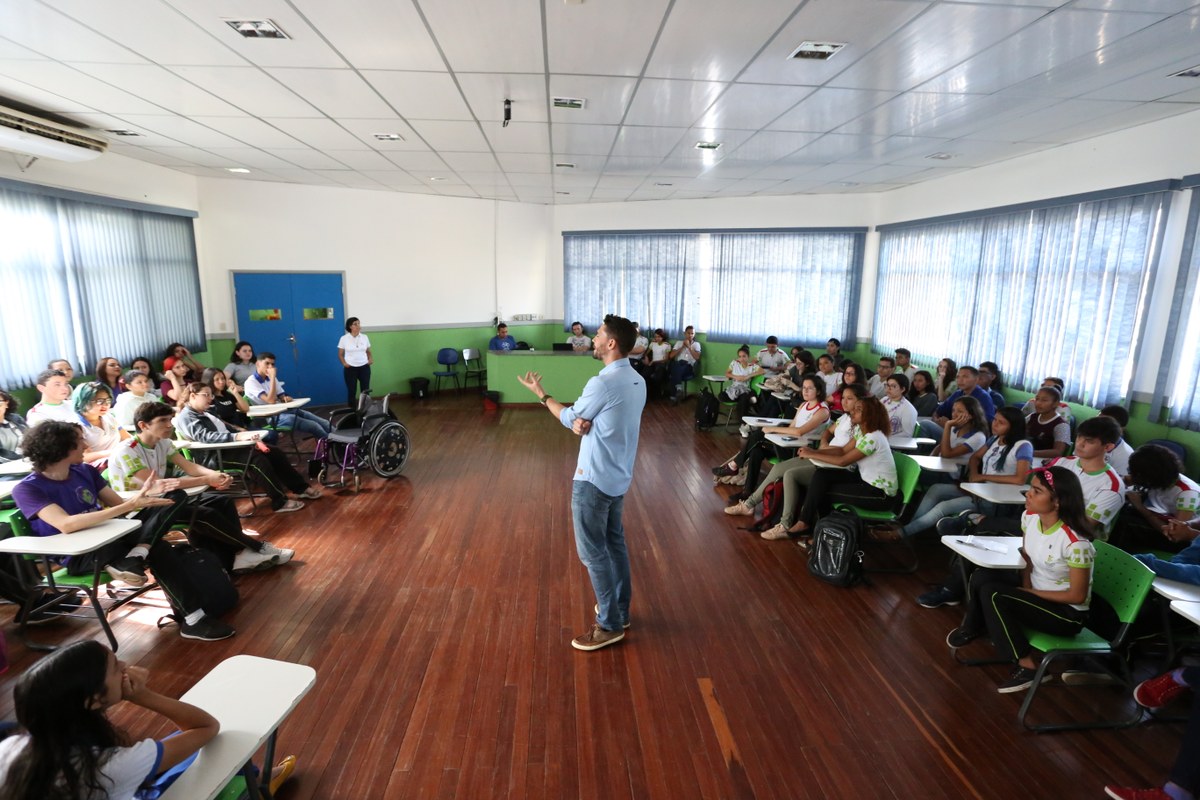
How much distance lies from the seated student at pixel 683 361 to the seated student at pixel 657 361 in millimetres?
151

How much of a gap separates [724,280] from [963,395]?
217 inches

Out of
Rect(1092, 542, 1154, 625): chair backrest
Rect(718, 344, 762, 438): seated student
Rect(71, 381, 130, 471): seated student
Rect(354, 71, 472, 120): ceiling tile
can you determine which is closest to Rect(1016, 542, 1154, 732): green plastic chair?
Rect(1092, 542, 1154, 625): chair backrest

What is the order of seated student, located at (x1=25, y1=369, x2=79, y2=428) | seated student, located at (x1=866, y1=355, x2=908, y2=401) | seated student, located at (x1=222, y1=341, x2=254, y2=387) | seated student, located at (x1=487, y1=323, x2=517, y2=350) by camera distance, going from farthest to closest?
seated student, located at (x1=487, y1=323, x2=517, y2=350) → seated student, located at (x1=866, y1=355, x2=908, y2=401) → seated student, located at (x1=222, y1=341, x2=254, y2=387) → seated student, located at (x1=25, y1=369, x2=79, y2=428)

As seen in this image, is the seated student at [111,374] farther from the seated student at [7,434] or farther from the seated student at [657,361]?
the seated student at [657,361]

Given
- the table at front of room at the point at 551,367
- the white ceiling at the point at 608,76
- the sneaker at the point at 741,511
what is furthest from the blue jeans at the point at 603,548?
the table at front of room at the point at 551,367

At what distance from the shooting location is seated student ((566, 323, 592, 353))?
1007cm

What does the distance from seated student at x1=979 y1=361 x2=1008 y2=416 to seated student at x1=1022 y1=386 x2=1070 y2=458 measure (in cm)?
113

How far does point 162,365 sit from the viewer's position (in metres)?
7.82

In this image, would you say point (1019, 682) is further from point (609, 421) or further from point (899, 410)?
point (899, 410)

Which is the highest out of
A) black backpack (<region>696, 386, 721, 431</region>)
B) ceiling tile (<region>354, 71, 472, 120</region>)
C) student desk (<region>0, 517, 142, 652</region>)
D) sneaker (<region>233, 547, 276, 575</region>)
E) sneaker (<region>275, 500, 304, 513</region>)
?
ceiling tile (<region>354, 71, 472, 120</region>)

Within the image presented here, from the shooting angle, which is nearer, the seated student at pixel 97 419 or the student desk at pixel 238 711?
the student desk at pixel 238 711

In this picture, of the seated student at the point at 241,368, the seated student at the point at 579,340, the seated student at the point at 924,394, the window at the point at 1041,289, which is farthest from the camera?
the seated student at the point at 579,340

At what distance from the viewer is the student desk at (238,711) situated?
5.55ft

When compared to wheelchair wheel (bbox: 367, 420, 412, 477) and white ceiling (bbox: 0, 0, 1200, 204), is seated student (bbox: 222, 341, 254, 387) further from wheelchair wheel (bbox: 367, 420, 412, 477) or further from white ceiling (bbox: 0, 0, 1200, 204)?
white ceiling (bbox: 0, 0, 1200, 204)
